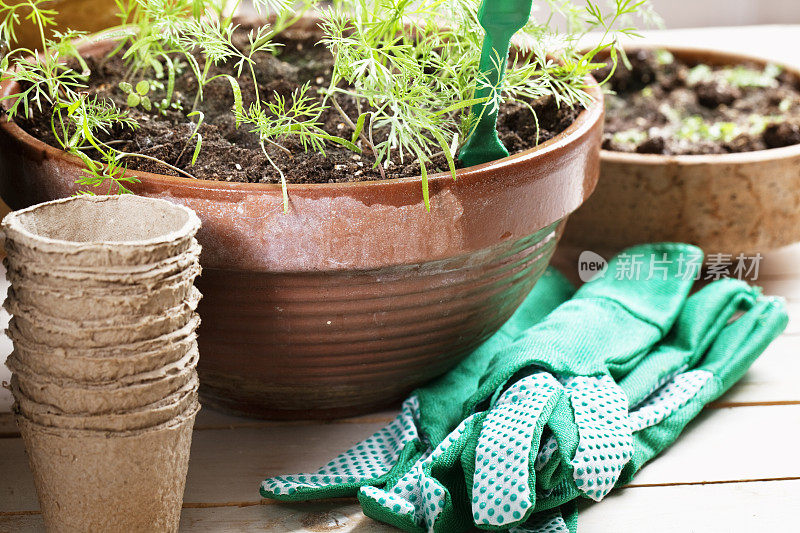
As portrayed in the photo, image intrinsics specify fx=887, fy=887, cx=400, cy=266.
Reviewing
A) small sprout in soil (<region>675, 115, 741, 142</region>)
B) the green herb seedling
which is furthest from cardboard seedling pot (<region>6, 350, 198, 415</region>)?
small sprout in soil (<region>675, 115, 741, 142</region>)

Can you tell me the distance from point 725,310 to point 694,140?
0.39 meters

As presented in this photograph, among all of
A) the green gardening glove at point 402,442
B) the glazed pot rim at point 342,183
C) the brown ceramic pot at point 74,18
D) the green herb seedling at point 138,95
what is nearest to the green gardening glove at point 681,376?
the green gardening glove at point 402,442

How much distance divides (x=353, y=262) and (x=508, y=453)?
0.79 ft

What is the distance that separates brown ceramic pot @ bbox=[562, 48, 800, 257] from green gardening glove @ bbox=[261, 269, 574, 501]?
0.98 feet

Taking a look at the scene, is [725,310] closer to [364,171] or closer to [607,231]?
[607,231]

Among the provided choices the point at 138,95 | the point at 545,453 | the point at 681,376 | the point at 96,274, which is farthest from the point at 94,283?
the point at 681,376

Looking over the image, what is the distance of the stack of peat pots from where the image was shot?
730mm

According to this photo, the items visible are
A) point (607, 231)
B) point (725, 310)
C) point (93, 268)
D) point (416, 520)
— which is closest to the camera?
point (93, 268)

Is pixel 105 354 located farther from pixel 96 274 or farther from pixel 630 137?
pixel 630 137

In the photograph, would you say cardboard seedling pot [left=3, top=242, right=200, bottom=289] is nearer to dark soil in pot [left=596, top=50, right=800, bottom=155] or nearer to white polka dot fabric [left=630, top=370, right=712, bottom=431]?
white polka dot fabric [left=630, top=370, right=712, bottom=431]

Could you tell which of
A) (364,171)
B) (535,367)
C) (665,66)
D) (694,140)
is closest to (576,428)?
(535,367)

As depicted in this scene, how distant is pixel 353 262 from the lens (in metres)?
0.85

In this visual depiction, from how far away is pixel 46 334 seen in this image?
750 mm

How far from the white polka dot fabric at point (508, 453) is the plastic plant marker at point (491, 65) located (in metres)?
0.25
